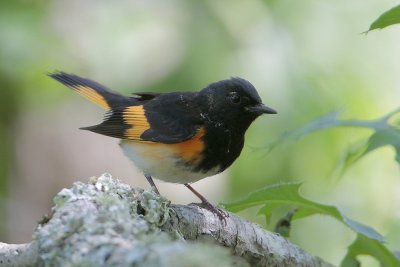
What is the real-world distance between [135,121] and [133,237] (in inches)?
96.8

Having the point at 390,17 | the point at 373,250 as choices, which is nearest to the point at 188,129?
the point at 373,250

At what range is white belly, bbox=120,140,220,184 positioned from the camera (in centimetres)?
343

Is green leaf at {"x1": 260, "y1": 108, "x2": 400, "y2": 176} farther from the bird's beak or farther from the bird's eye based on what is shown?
the bird's eye

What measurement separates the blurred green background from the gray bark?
2838mm

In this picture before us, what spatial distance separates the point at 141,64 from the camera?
5.45 metres

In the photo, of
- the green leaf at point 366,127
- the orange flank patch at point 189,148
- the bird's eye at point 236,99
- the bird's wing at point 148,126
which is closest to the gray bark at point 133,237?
the green leaf at point 366,127

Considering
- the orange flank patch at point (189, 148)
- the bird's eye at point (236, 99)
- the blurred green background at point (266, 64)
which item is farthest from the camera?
the blurred green background at point (266, 64)

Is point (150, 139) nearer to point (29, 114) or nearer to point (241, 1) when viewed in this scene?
point (241, 1)

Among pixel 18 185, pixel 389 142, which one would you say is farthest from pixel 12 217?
pixel 389 142

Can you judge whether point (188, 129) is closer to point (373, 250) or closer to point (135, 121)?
point (135, 121)

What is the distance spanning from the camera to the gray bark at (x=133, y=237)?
1212 millimetres

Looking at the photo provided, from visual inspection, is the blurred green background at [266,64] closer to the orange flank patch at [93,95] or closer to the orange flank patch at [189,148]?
the orange flank patch at [93,95]

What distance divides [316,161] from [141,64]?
1561 mm

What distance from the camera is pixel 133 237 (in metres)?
1.38
